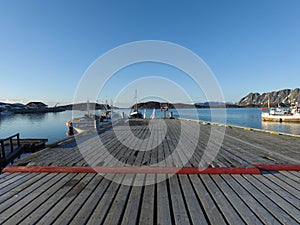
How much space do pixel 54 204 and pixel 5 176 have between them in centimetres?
192

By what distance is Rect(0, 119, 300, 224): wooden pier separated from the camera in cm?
209

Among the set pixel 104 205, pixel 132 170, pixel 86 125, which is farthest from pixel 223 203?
pixel 86 125

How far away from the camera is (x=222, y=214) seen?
83.0 inches

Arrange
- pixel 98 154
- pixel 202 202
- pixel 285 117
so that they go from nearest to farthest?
1. pixel 202 202
2. pixel 98 154
3. pixel 285 117

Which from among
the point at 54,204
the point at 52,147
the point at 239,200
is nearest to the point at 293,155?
the point at 239,200

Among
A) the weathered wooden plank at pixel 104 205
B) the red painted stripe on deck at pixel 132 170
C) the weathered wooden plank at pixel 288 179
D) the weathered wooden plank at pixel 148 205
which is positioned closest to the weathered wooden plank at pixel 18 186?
the red painted stripe on deck at pixel 132 170

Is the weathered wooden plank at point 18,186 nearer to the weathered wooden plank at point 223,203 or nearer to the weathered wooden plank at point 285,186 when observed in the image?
the weathered wooden plank at point 223,203

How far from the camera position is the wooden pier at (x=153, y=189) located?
2094 mm

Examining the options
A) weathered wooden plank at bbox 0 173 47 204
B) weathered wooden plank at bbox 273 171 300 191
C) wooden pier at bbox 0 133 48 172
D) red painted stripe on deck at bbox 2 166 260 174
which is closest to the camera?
weathered wooden plank at bbox 0 173 47 204

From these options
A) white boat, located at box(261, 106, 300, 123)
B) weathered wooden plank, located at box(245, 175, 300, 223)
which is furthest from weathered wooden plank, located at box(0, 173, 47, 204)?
white boat, located at box(261, 106, 300, 123)

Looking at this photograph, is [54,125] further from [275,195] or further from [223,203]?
[275,195]

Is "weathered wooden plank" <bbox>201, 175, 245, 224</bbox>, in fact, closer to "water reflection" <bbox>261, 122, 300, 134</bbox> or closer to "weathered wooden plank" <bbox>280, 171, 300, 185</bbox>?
"weathered wooden plank" <bbox>280, 171, 300, 185</bbox>

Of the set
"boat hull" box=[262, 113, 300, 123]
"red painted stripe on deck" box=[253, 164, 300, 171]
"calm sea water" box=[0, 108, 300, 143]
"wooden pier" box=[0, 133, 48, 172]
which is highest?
"red painted stripe on deck" box=[253, 164, 300, 171]

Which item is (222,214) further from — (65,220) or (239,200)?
(65,220)
